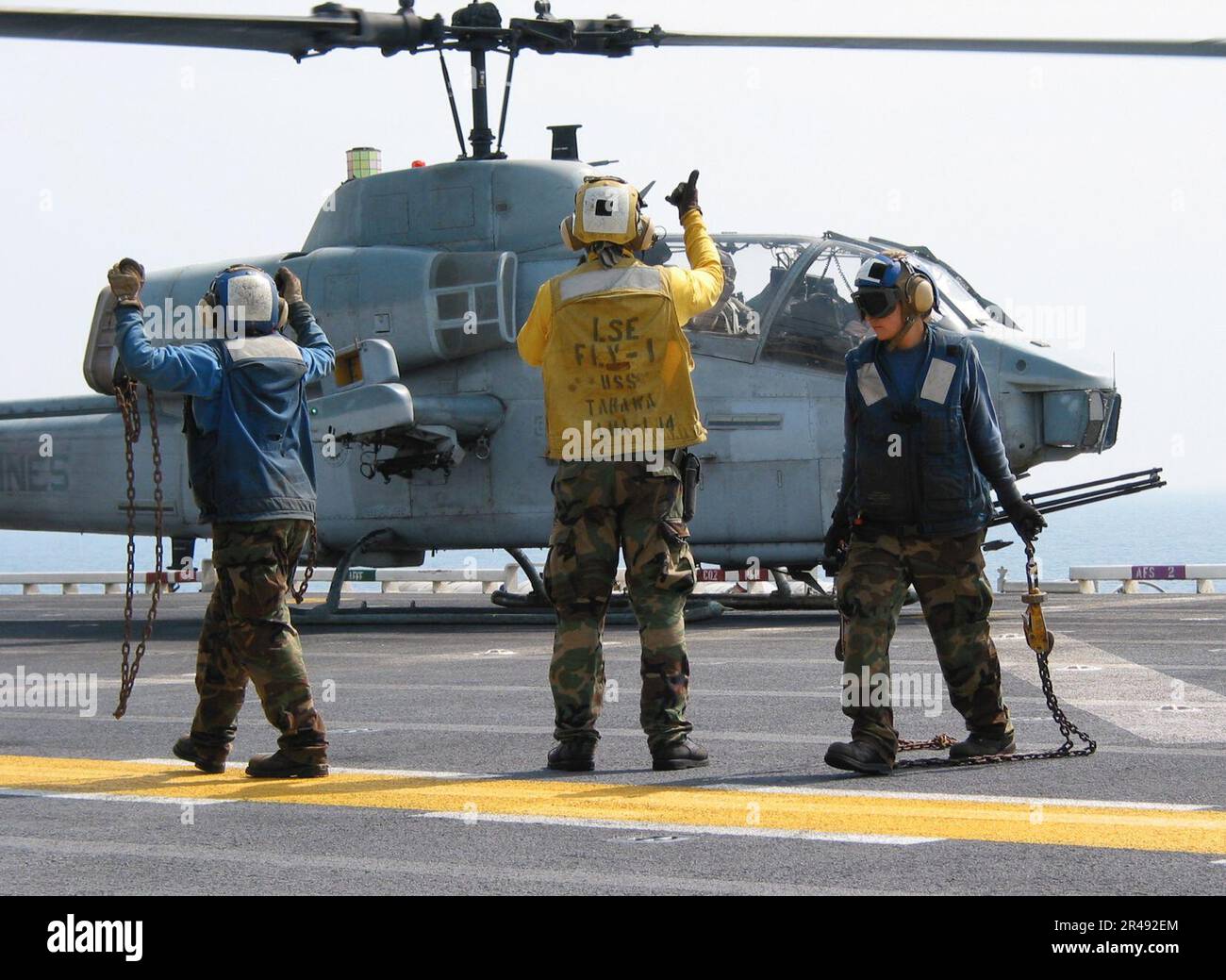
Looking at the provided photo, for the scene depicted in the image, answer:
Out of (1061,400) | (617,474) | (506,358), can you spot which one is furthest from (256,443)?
(1061,400)

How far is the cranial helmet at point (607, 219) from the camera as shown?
7.57m

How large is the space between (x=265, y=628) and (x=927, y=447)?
8.55 ft

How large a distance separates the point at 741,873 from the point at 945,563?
2.61 metres

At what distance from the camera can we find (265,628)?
734cm

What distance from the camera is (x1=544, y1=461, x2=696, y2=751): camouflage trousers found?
741 centimetres

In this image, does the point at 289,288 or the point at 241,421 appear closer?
the point at 241,421

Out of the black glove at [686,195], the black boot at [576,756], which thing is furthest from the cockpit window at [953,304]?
the black boot at [576,756]

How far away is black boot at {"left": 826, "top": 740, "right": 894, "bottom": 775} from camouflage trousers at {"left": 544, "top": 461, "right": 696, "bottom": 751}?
633mm

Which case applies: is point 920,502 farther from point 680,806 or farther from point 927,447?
point 680,806

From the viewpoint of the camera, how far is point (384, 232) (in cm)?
1716

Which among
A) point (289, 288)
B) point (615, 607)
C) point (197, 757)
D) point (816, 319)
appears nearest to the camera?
point (197, 757)

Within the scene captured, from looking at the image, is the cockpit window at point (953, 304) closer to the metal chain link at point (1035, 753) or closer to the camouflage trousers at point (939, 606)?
the metal chain link at point (1035, 753)

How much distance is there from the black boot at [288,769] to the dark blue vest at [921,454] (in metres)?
2.27
